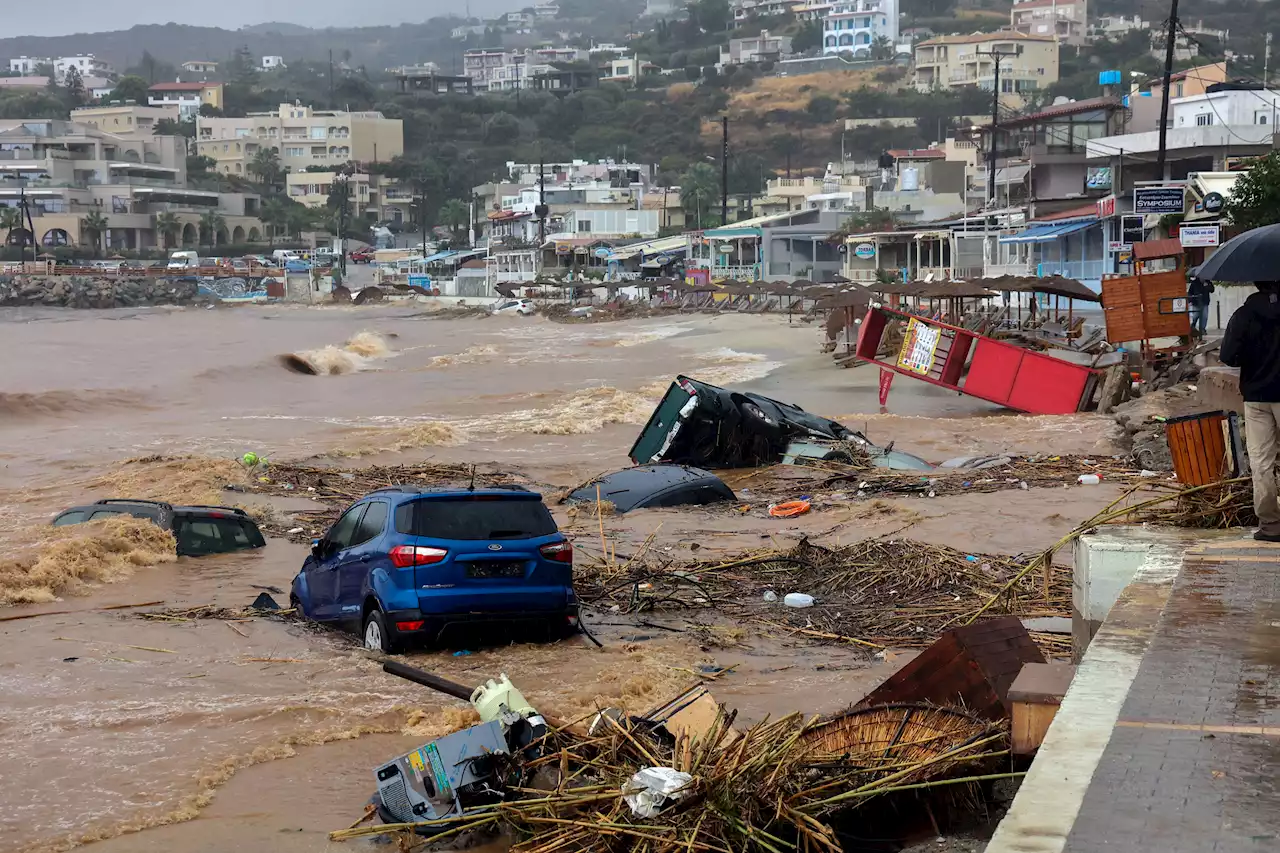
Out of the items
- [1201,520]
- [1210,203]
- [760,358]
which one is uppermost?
[1210,203]

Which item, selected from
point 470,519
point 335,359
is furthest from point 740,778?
point 335,359

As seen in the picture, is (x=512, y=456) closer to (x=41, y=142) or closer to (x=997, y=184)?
(x=997, y=184)

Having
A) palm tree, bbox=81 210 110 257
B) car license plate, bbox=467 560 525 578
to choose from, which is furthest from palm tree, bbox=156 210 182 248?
car license plate, bbox=467 560 525 578

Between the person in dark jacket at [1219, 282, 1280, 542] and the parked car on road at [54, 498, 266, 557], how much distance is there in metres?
10.8

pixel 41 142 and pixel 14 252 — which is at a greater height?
pixel 41 142

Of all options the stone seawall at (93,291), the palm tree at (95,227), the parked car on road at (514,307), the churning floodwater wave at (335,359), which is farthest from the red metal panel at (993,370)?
the palm tree at (95,227)

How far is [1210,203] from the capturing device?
34125 mm

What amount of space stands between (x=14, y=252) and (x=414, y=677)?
571 ft

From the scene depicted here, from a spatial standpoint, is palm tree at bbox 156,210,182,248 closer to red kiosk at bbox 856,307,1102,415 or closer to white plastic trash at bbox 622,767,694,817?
red kiosk at bbox 856,307,1102,415

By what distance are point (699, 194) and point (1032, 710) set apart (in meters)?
135

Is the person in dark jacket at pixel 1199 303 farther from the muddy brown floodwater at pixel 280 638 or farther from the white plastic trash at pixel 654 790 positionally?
the white plastic trash at pixel 654 790

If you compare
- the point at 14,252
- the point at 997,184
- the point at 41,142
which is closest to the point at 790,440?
the point at 997,184

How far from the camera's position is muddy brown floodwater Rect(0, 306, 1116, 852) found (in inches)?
302

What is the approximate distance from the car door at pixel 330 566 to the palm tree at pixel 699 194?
122m
